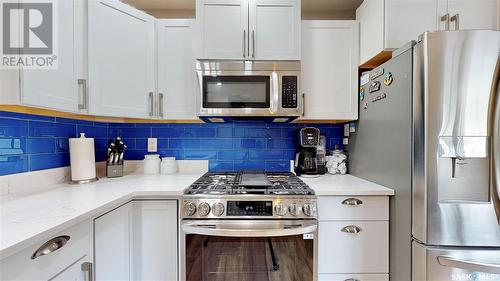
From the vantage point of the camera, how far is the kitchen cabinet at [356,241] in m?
1.48

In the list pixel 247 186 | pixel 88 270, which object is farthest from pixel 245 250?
pixel 88 270

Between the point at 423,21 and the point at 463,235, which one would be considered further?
the point at 423,21

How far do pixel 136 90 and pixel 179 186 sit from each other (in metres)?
0.77

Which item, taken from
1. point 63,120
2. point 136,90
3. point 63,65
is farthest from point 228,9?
point 63,120

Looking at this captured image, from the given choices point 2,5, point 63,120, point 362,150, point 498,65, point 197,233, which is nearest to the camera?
point 2,5

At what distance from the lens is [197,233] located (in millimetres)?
1383

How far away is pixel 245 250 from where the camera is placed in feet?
4.54

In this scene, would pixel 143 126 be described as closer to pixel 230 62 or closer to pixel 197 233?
pixel 230 62

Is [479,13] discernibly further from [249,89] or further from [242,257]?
[242,257]

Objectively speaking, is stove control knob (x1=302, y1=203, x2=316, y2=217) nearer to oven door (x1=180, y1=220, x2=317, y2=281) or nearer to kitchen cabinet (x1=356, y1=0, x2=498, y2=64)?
oven door (x1=180, y1=220, x2=317, y2=281)

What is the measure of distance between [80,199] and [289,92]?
1.40 meters

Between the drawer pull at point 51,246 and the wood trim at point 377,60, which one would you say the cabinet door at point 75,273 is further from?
the wood trim at point 377,60

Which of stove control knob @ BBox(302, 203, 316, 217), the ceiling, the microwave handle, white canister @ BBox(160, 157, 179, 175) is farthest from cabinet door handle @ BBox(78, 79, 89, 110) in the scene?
stove control knob @ BBox(302, 203, 316, 217)

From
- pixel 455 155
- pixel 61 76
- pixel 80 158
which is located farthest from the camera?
pixel 80 158
